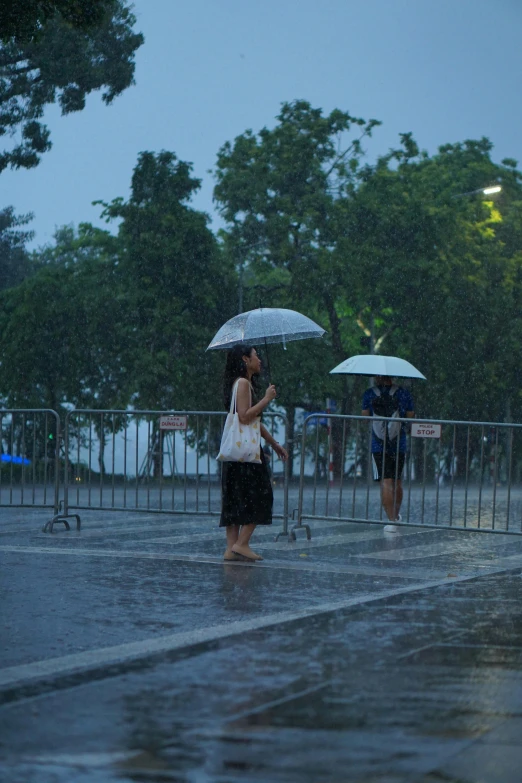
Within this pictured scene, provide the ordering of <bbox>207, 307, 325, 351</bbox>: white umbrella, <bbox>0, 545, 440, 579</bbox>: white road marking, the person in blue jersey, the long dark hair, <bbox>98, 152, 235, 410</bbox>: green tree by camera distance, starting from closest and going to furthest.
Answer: <bbox>0, 545, 440, 579</bbox>: white road marking
the long dark hair
<bbox>207, 307, 325, 351</bbox>: white umbrella
the person in blue jersey
<bbox>98, 152, 235, 410</bbox>: green tree

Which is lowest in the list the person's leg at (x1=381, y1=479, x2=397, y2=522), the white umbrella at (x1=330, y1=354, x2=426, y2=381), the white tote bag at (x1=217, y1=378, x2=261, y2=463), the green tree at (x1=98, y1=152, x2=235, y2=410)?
the person's leg at (x1=381, y1=479, x2=397, y2=522)

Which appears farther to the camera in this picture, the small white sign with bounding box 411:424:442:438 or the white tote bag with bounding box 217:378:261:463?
the small white sign with bounding box 411:424:442:438

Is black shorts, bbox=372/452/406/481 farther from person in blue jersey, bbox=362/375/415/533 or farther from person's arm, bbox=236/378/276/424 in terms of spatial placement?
person's arm, bbox=236/378/276/424

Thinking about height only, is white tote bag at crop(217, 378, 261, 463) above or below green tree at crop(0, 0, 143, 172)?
below

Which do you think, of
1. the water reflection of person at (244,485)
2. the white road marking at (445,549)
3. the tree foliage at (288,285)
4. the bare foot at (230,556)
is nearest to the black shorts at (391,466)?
the white road marking at (445,549)

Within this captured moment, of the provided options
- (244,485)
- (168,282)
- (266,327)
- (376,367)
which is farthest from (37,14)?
(168,282)

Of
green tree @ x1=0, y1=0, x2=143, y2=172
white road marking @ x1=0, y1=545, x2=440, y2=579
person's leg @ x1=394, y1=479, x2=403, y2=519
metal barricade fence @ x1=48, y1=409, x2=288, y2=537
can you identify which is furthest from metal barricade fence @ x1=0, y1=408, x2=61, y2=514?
green tree @ x1=0, y1=0, x2=143, y2=172

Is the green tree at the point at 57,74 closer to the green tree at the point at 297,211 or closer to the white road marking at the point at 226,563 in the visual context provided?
the green tree at the point at 297,211

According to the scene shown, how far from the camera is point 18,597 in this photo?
856 centimetres

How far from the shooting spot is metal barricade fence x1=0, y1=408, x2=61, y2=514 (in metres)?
15.4

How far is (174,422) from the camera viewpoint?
50.3ft

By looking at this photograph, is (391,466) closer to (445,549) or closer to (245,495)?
(445,549)

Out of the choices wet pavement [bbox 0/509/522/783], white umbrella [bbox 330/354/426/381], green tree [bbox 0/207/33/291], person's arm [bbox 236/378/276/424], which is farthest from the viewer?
green tree [bbox 0/207/33/291]

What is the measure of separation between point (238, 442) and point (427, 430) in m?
3.31
